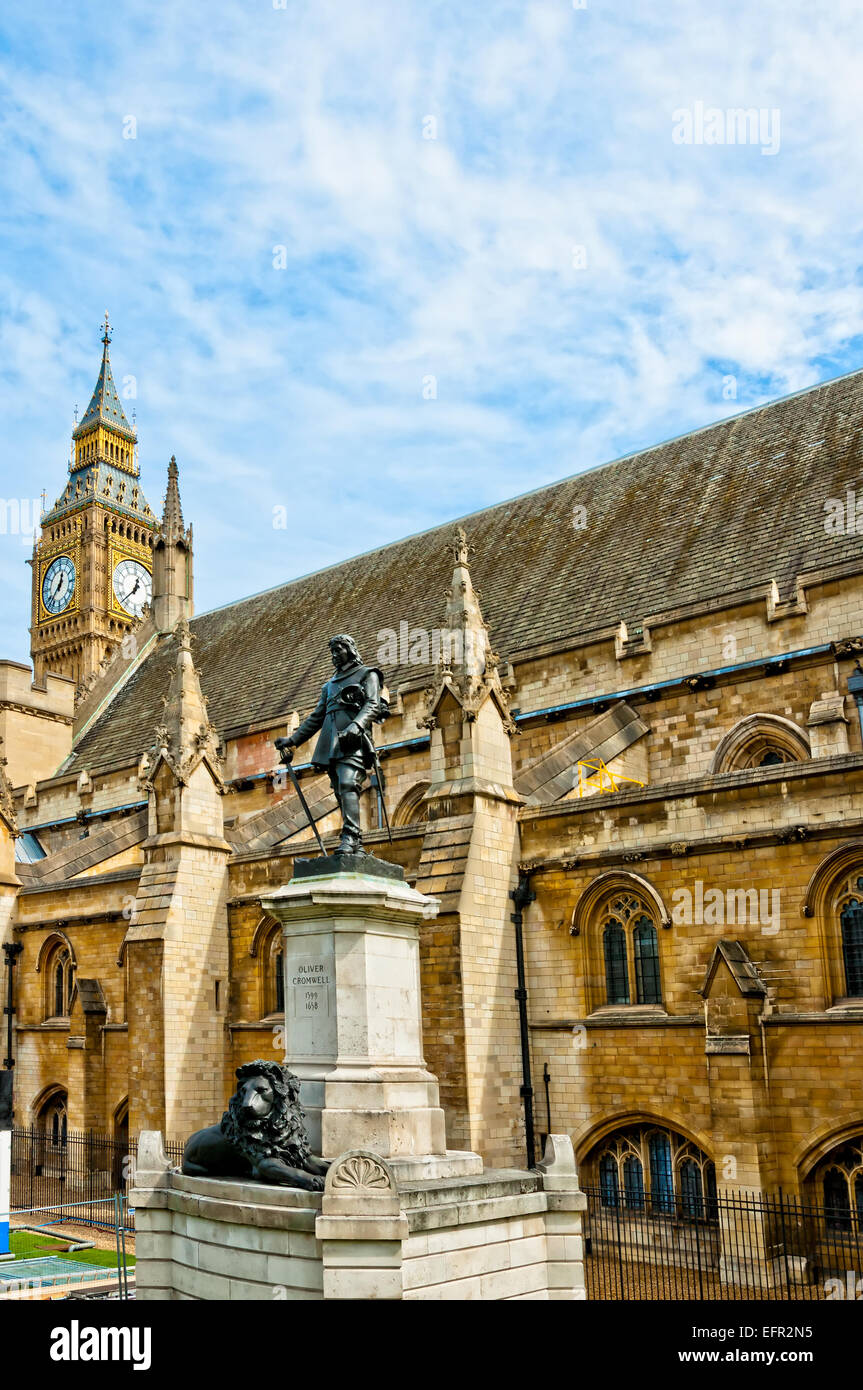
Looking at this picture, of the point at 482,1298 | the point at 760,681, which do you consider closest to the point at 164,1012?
the point at 760,681

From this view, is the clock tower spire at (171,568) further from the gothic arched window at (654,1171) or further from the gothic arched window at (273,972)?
the gothic arched window at (654,1171)

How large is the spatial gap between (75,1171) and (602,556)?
16668 millimetres

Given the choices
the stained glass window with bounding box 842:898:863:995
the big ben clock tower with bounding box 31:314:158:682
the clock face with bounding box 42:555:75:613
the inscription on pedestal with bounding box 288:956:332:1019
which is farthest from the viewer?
Answer: the clock face with bounding box 42:555:75:613

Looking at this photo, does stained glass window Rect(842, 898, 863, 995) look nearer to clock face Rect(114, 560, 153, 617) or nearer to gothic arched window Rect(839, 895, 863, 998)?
gothic arched window Rect(839, 895, 863, 998)

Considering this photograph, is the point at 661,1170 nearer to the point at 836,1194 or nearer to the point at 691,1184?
the point at 691,1184

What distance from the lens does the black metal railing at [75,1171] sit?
22.3 meters

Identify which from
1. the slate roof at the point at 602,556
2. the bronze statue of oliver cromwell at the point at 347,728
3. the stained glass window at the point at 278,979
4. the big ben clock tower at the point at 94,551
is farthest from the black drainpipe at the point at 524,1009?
the big ben clock tower at the point at 94,551

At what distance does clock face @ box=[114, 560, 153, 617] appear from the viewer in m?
82.9

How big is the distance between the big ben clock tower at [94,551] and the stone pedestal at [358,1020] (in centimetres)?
7216

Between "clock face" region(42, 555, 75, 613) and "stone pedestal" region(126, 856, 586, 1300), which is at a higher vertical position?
"clock face" region(42, 555, 75, 613)

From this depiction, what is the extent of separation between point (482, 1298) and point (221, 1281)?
2.00 meters

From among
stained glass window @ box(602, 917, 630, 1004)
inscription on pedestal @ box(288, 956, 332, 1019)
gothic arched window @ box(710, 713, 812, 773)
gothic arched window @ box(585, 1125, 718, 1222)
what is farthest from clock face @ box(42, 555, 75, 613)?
inscription on pedestal @ box(288, 956, 332, 1019)

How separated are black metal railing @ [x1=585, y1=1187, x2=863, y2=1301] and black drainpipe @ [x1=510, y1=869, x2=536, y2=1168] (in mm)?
2108
